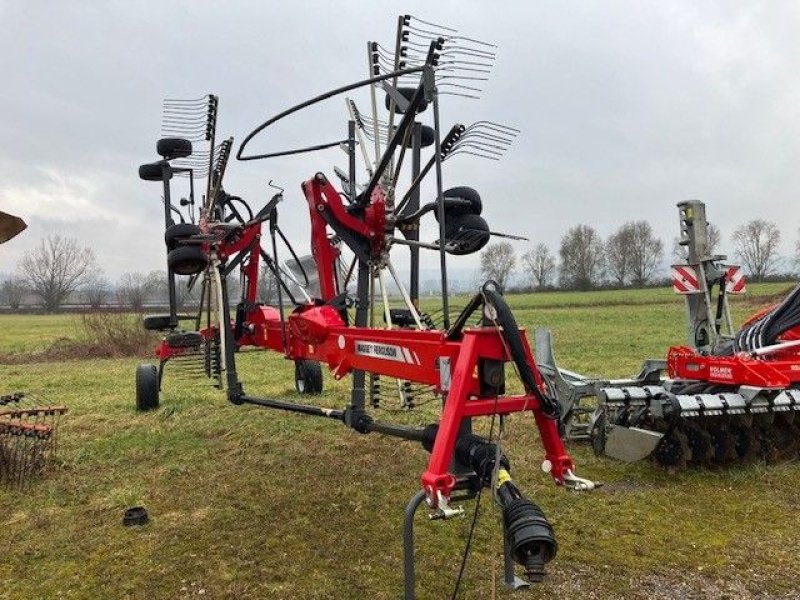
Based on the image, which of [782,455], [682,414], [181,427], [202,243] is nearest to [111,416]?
[181,427]

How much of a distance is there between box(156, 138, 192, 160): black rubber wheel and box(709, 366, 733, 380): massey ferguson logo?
18.1 ft

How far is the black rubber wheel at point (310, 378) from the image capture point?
936 cm

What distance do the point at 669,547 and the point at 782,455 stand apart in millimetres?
2617

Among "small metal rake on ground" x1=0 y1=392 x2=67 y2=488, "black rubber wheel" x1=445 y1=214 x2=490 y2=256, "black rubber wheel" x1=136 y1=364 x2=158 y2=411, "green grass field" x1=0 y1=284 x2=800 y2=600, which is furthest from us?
"black rubber wheel" x1=136 y1=364 x2=158 y2=411

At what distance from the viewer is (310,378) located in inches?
386

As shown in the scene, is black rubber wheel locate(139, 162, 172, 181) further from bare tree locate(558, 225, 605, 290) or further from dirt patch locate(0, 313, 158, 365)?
bare tree locate(558, 225, 605, 290)

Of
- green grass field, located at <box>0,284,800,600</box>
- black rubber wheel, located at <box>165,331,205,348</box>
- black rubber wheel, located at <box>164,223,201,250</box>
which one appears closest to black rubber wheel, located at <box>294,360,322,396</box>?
green grass field, located at <box>0,284,800,600</box>

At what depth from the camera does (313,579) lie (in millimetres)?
4125

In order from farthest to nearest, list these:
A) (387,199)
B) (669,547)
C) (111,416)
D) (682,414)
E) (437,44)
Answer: (111,416) → (682,414) → (387,199) → (669,547) → (437,44)

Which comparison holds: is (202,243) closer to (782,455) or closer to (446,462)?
(446,462)

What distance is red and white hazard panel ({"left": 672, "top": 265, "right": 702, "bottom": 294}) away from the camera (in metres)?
7.30

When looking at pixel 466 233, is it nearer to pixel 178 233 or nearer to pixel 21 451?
pixel 178 233

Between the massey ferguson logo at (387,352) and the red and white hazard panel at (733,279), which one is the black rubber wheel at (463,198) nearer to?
the massey ferguson logo at (387,352)

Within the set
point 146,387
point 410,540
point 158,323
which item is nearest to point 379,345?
point 410,540
